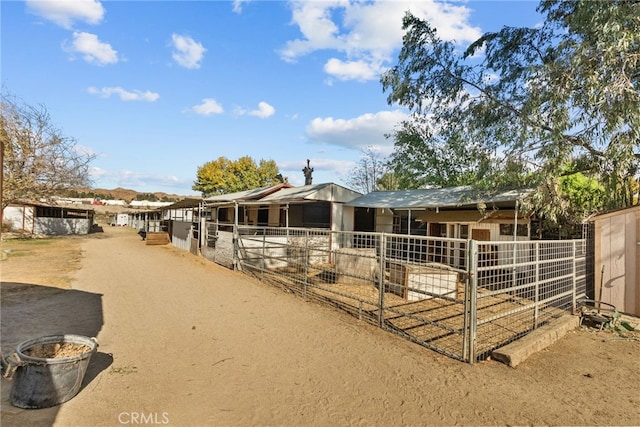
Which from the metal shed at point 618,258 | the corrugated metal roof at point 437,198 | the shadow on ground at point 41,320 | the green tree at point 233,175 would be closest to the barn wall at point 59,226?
the green tree at point 233,175

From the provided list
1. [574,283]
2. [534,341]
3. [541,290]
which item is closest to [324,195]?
[541,290]

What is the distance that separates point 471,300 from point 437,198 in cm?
926

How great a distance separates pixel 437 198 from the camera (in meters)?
13.1

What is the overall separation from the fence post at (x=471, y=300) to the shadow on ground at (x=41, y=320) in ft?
14.1

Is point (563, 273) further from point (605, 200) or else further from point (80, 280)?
point (80, 280)

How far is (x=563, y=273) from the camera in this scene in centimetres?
647

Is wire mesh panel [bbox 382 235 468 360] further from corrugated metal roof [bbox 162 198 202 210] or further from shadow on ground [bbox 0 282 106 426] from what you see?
corrugated metal roof [bbox 162 198 202 210]

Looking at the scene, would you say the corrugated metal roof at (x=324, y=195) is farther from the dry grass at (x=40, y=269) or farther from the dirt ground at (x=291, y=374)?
the dirt ground at (x=291, y=374)

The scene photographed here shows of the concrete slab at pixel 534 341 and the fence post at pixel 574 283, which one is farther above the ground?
the fence post at pixel 574 283

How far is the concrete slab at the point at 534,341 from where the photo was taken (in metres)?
4.37

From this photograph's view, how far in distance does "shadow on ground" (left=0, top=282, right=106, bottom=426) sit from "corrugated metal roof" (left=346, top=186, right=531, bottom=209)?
974cm

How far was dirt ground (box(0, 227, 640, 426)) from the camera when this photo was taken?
10.6 feet

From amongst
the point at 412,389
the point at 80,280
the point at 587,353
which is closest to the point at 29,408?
the point at 412,389

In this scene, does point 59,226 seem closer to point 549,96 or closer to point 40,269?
point 40,269
